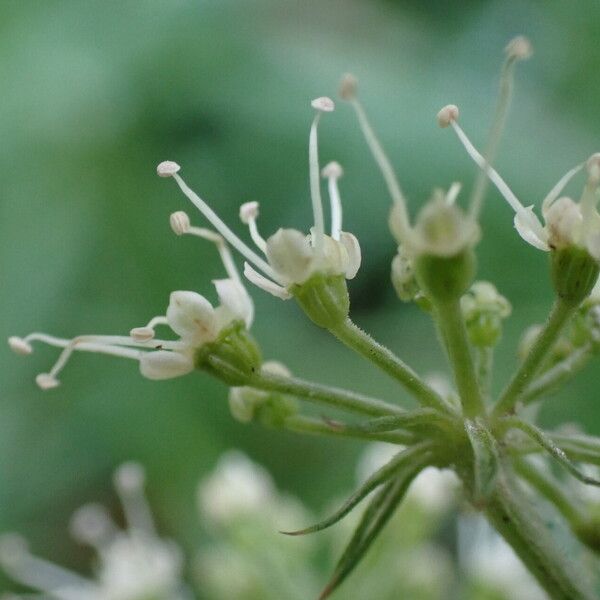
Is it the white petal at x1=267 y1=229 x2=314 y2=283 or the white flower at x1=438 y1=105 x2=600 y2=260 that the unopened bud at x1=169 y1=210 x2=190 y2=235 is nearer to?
the white petal at x1=267 y1=229 x2=314 y2=283

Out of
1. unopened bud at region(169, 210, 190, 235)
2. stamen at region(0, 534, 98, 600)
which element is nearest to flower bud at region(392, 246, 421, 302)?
unopened bud at region(169, 210, 190, 235)

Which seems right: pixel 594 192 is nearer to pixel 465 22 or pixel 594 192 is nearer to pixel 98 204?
pixel 98 204

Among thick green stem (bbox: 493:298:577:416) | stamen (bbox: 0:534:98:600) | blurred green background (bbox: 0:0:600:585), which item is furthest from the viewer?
blurred green background (bbox: 0:0:600:585)

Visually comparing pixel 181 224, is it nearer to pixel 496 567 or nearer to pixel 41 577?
pixel 496 567

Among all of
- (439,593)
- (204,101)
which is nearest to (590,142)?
(204,101)

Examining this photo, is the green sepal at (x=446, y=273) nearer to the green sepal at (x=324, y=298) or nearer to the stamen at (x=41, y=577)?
the green sepal at (x=324, y=298)

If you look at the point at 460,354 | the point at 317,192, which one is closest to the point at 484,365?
the point at 460,354
